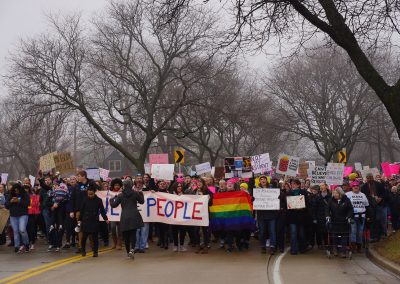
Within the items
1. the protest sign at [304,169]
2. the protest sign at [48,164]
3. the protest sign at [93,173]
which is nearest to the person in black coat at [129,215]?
the protest sign at [48,164]

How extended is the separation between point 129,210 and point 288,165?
9.73m

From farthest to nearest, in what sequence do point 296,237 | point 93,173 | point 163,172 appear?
point 93,173
point 163,172
point 296,237

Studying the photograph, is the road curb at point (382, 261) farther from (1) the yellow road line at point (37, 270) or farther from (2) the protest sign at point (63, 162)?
(2) the protest sign at point (63, 162)

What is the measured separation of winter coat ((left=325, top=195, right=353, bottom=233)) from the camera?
13.7 metres

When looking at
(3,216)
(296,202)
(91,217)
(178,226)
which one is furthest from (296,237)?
(3,216)

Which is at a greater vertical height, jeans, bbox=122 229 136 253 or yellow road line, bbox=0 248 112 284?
jeans, bbox=122 229 136 253

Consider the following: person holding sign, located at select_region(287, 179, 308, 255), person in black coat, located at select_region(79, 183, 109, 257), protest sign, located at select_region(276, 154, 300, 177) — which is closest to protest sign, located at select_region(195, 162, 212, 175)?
protest sign, located at select_region(276, 154, 300, 177)

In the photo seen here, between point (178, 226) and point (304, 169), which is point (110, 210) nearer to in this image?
point (178, 226)

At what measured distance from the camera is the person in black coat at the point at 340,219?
13.7 meters

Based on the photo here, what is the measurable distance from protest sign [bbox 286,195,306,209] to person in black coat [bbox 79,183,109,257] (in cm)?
446

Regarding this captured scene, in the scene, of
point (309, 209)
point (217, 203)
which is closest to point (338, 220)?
point (309, 209)

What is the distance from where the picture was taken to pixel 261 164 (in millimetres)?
23375

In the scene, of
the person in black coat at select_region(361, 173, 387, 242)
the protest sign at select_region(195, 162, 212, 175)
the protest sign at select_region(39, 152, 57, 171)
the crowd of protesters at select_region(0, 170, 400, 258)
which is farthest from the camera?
the protest sign at select_region(195, 162, 212, 175)

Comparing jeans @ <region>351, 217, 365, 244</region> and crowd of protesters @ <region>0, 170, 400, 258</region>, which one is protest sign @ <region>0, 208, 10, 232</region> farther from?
jeans @ <region>351, 217, 365, 244</region>
